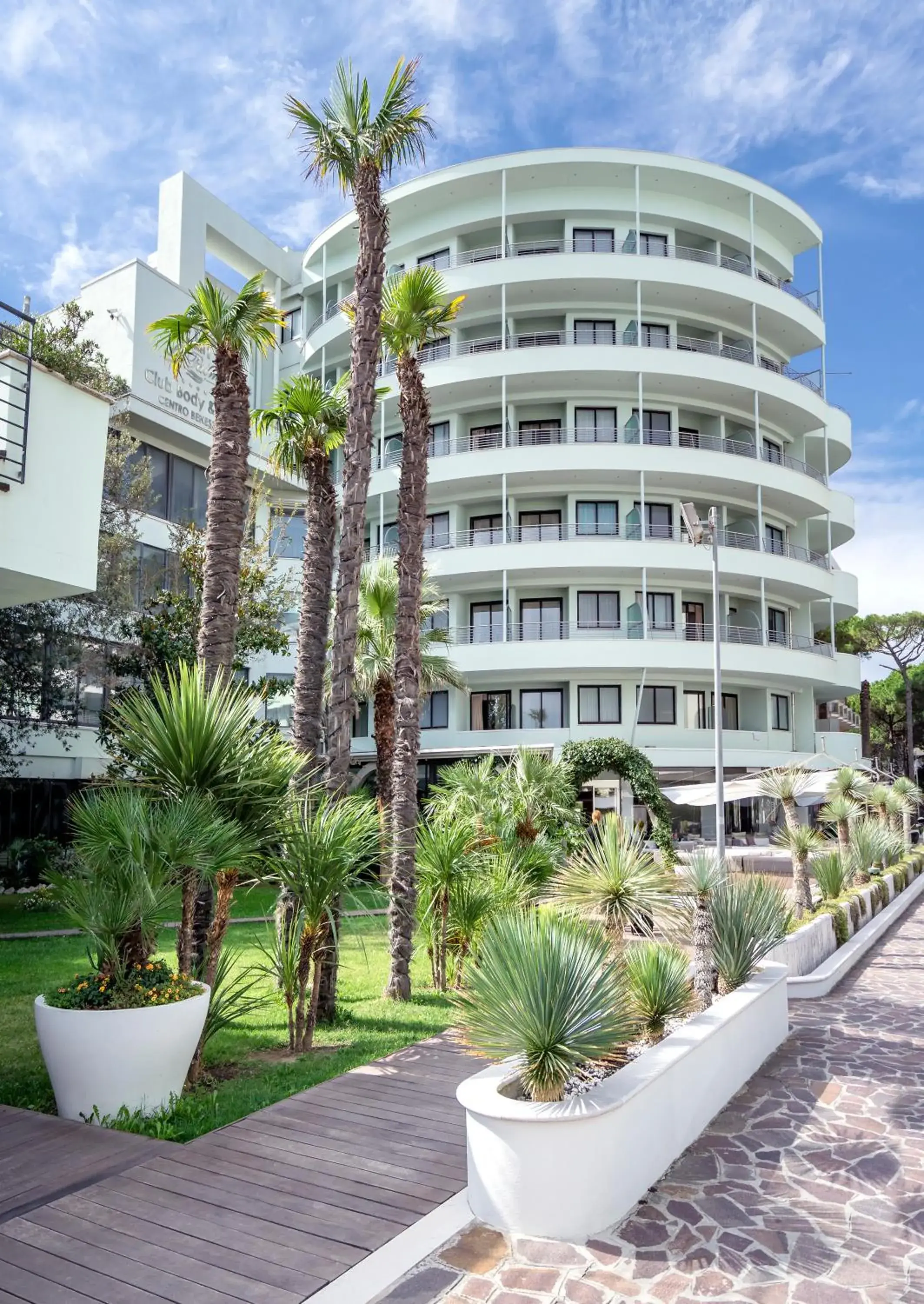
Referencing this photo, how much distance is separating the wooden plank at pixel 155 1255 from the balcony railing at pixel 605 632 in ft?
98.9

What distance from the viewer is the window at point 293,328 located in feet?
151

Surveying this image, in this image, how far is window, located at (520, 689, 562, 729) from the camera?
3634cm

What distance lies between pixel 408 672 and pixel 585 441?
90.9ft

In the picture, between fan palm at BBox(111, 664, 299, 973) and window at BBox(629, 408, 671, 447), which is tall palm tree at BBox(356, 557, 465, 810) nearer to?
fan palm at BBox(111, 664, 299, 973)

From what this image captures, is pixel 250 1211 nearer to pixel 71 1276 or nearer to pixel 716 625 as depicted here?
pixel 71 1276

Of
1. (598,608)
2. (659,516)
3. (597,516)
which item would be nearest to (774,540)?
(659,516)

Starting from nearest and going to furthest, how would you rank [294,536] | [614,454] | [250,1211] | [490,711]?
[250,1211] < [614,454] < [294,536] < [490,711]

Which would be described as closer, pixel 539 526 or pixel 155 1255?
pixel 155 1255

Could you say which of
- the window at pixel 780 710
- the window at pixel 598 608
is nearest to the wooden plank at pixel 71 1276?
the window at pixel 598 608

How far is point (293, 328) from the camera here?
4641 cm

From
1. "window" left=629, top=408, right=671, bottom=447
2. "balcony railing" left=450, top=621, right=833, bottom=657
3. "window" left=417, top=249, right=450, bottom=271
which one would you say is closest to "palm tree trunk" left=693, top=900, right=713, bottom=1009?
"balcony railing" left=450, top=621, right=833, bottom=657

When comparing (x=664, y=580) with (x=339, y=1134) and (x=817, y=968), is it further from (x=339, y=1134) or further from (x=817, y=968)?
(x=339, y=1134)

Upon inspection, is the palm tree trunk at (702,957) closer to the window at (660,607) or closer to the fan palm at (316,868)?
the fan palm at (316,868)

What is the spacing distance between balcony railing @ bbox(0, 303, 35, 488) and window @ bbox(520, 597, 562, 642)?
2710 centimetres
